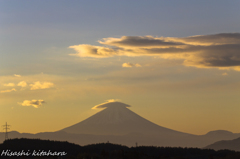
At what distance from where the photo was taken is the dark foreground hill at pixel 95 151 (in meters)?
70.2

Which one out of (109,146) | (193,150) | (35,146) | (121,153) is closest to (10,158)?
(35,146)

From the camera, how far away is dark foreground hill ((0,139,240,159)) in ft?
230

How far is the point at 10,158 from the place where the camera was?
69875mm

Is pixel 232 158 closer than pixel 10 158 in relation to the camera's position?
Yes

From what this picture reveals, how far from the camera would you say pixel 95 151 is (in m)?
83.2

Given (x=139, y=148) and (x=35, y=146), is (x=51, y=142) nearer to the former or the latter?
(x=35, y=146)

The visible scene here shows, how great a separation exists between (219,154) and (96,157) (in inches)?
1017

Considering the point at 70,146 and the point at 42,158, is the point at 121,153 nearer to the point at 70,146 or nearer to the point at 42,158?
the point at 42,158

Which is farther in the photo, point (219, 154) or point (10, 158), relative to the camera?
point (219, 154)

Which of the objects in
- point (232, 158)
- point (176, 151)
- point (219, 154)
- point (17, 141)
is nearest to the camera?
point (232, 158)

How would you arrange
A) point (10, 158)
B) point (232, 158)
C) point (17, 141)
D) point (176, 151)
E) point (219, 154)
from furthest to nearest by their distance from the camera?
1. point (17, 141)
2. point (176, 151)
3. point (219, 154)
4. point (10, 158)
5. point (232, 158)

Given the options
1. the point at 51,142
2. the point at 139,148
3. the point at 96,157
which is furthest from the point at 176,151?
the point at 51,142

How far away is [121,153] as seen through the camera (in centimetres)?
7106

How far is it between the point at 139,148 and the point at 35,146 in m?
22.7
